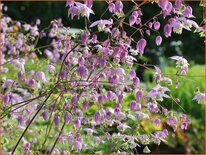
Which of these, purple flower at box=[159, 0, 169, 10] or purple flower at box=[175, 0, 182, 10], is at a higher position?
purple flower at box=[175, 0, 182, 10]

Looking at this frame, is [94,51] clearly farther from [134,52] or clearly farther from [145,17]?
[145,17]

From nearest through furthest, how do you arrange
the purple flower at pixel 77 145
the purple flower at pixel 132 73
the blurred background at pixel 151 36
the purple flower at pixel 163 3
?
the purple flower at pixel 163 3, the purple flower at pixel 132 73, the purple flower at pixel 77 145, the blurred background at pixel 151 36

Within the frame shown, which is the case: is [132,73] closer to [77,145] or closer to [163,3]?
[163,3]

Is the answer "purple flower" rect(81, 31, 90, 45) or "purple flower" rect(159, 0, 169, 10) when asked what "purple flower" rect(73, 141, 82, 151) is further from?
"purple flower" rect(159, 0, 169, 10)

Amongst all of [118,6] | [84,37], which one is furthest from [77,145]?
[118,6]

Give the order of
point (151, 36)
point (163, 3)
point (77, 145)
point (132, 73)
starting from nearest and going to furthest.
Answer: point (163, 3) → point (132, 73) → point (77, 145) → point (151, 36)

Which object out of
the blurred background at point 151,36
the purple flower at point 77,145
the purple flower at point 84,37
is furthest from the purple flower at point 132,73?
the blurred background at point 151,36

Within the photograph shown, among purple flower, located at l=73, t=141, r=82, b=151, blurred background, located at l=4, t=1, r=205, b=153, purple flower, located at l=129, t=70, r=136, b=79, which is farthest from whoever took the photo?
blurred background, located at l=4, t=1, r=205, b=153

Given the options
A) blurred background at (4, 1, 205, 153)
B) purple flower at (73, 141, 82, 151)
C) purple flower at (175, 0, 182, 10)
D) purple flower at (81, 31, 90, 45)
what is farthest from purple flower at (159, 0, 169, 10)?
blurred background at (4, 1, 205, 153)

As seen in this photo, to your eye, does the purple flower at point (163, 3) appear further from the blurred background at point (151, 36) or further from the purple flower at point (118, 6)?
the blurred background at point (151, 36)

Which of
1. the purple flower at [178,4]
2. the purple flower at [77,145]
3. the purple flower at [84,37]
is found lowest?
the purple flower at [77,145]

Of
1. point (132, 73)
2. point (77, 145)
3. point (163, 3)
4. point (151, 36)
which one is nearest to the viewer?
point (163, 3)

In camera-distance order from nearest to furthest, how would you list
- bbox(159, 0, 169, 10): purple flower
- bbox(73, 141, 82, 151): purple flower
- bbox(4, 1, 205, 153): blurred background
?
bbox(159, 0, 169, 10): purple flower < bbox(73, 141, 82, 151): purple flower < bbox(4, 1, 205, 153): blurred background

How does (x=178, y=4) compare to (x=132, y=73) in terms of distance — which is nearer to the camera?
(x=178, y=4)
